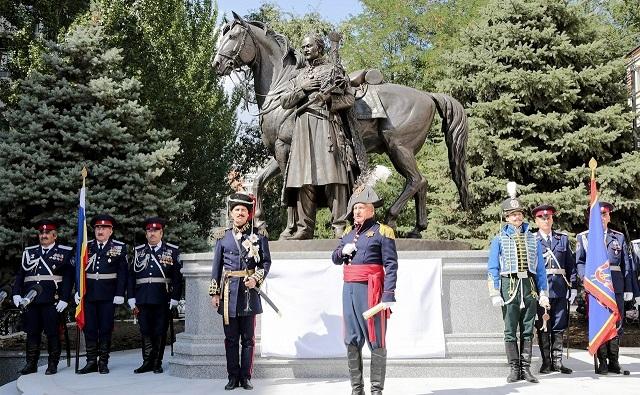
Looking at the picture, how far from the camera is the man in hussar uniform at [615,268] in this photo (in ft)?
25.8

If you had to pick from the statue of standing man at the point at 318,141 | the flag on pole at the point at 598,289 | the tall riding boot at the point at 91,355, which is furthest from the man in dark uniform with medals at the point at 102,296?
the flag on pole at the point at 598,289

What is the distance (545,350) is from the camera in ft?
26.0

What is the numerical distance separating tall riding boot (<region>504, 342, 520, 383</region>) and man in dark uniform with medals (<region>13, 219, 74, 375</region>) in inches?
195

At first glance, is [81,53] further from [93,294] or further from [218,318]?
[218,318]

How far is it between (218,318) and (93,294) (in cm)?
174

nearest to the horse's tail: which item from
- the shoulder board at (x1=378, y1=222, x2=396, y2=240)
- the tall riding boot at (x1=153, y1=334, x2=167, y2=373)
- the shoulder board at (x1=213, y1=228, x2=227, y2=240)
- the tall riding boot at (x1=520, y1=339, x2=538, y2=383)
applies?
the tall riding boot at (x1=520, y1=339, x2=538, y2=383)

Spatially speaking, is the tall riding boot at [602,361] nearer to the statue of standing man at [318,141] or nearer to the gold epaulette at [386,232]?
the statue of standing man at [318,141]

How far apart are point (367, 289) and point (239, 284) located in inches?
55.0

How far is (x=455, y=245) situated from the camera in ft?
27.4

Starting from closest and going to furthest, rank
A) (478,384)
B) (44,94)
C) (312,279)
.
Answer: (478,384)
(312,279)
(44,94)

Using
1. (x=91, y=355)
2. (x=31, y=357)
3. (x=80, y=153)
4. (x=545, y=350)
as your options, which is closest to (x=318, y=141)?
(x=545, y=350)

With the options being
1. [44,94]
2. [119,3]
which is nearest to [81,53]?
[44,94]

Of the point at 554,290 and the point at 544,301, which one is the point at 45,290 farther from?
the point at 554,290

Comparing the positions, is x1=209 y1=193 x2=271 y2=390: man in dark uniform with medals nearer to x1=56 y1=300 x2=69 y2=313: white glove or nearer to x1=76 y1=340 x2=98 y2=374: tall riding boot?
x1=76 y1=340 x2=98 y2=374: tall riding boot
